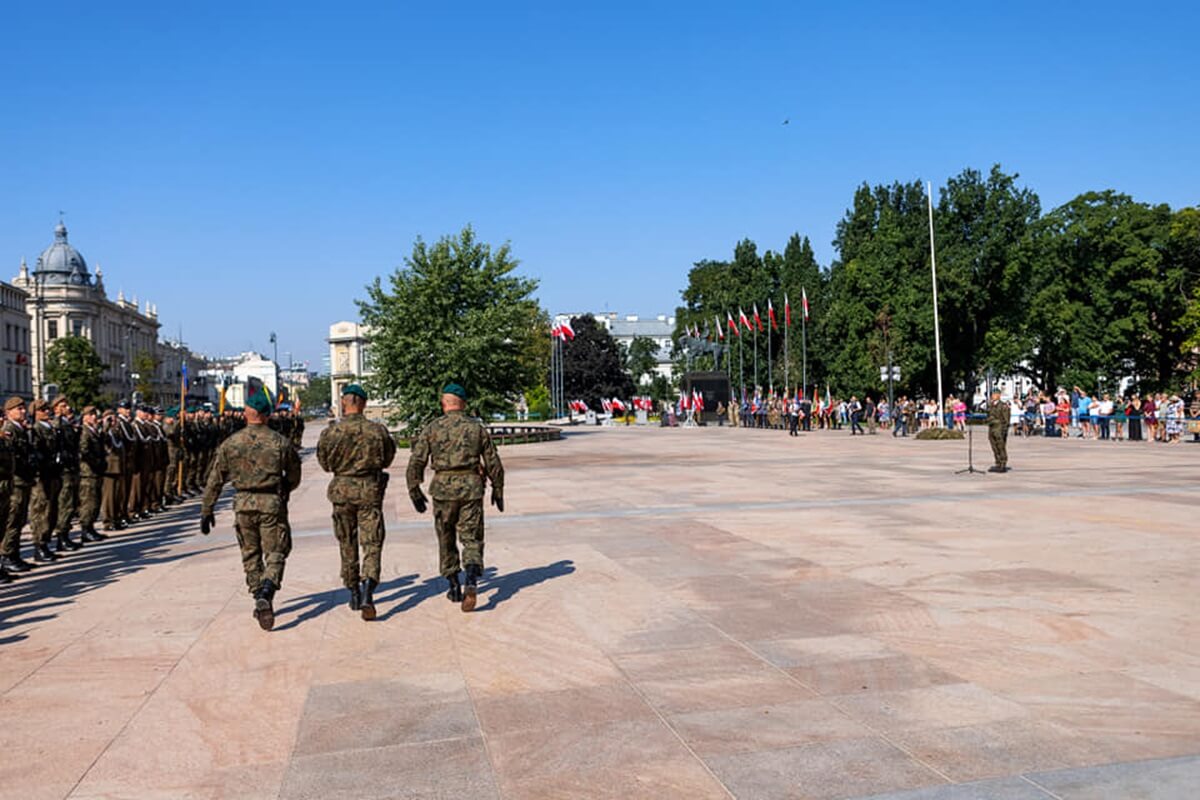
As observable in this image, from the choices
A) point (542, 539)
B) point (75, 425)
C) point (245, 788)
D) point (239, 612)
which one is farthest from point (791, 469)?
point (245, 788)

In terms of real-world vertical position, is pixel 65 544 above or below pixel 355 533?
below

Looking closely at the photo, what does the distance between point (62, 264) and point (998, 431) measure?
13773 centimetres

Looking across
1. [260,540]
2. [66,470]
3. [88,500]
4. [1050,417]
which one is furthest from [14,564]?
[1050,417]

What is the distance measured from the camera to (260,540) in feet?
26.4

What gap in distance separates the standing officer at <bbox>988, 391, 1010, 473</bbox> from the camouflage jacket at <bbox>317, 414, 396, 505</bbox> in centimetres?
1589

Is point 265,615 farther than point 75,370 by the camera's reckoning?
No

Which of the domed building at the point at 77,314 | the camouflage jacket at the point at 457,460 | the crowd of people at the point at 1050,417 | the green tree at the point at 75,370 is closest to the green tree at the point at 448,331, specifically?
the crowd of people at the point at 1050,417

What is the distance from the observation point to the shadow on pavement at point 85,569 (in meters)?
8.98

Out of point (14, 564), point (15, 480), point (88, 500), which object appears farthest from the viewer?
point (88, 500)

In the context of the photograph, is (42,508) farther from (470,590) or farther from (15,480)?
(470,590)

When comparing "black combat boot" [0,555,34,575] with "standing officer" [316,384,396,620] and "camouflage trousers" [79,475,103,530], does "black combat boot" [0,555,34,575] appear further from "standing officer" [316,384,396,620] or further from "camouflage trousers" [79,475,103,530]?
"standing officer" [316,384,396,620]

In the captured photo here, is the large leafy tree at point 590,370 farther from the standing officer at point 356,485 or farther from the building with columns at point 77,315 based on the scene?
the standing officer at point 356,485

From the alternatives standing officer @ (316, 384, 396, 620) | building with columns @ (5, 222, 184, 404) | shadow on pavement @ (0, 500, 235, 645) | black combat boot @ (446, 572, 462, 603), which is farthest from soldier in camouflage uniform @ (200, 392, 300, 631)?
building with columns @ (5, 222, 184, 404)

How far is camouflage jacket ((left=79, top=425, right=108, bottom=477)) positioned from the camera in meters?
14.0
